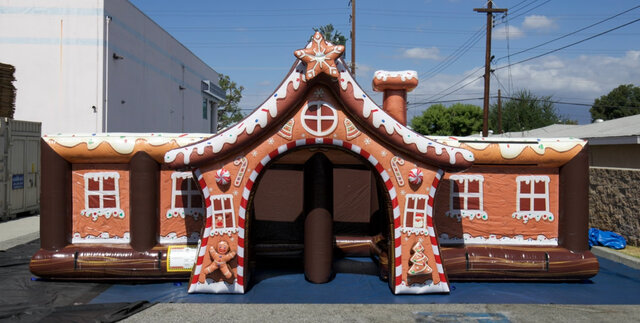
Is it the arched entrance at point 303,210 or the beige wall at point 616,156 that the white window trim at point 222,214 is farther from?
the beige wall at point 616,156

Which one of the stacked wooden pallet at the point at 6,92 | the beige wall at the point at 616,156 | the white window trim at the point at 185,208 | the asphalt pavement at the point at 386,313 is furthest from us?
the stacked wooden pallet at the point at 6,92

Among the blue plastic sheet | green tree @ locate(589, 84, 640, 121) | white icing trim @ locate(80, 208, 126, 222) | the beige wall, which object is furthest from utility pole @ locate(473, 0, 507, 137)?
green tree @ locate(589, 84, 640, 121)

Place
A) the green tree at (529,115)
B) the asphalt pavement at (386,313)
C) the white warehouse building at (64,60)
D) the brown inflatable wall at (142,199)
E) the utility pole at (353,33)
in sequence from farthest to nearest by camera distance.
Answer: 1. the green tree at (529,115)
2. the utility pole at (353,33)
3. the white warehouse building at (64,60)
4. the brown inflatable wall at (142,199)
5. the asphalt pavement at (386,313)

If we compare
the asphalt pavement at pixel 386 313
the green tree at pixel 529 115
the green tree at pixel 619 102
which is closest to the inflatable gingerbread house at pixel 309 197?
the asphalt pavement at pixel 386 313

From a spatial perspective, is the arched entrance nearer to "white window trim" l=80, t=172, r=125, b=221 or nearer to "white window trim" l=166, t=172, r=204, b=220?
"white window trim" l=166, t=172, r=204, b=220

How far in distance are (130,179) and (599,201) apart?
920cm

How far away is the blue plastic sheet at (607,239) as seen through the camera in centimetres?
941

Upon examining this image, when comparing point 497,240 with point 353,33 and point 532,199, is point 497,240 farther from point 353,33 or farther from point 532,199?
point 353,33

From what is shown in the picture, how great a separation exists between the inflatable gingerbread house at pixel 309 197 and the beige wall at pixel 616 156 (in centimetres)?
403

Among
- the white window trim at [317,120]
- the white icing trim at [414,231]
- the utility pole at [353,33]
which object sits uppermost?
the utility pole at [353,33]

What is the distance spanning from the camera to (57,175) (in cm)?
721

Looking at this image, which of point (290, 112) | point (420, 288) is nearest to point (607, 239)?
point (420, 288)

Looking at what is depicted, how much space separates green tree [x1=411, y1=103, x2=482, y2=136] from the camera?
50625 mm

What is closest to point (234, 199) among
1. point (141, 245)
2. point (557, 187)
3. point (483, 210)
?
point (141, 245)
